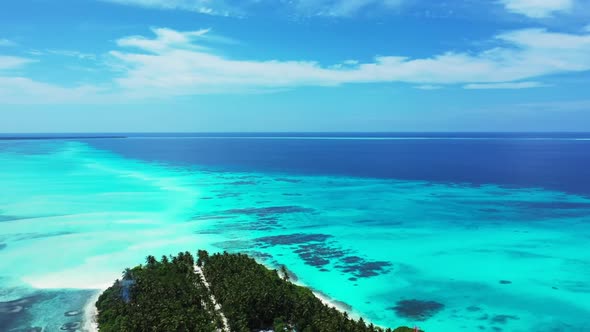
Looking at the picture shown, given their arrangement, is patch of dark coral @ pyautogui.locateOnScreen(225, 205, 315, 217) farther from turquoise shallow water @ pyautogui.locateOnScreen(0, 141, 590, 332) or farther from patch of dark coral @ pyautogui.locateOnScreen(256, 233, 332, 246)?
patch of dark coral @ pyautogui.locateOnScreen(256, 233, 332, 246)

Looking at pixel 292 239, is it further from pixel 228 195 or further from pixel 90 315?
pixel 228 195

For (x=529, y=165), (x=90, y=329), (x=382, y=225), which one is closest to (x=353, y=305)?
(x=90, y=329)

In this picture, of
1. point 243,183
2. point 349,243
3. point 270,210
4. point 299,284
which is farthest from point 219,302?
point 243,183

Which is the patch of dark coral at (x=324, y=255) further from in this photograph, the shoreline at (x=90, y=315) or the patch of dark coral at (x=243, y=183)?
the patch of dark coral at (x=243, y=183)

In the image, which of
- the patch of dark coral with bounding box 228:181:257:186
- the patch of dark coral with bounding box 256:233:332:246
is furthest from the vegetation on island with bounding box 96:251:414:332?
the patch of dark coral with bounding box 228:181:257:186

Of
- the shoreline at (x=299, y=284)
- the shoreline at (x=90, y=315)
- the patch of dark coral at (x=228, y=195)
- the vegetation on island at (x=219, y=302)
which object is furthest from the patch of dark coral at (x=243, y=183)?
the vegetation on island at (x=219, y=302)
